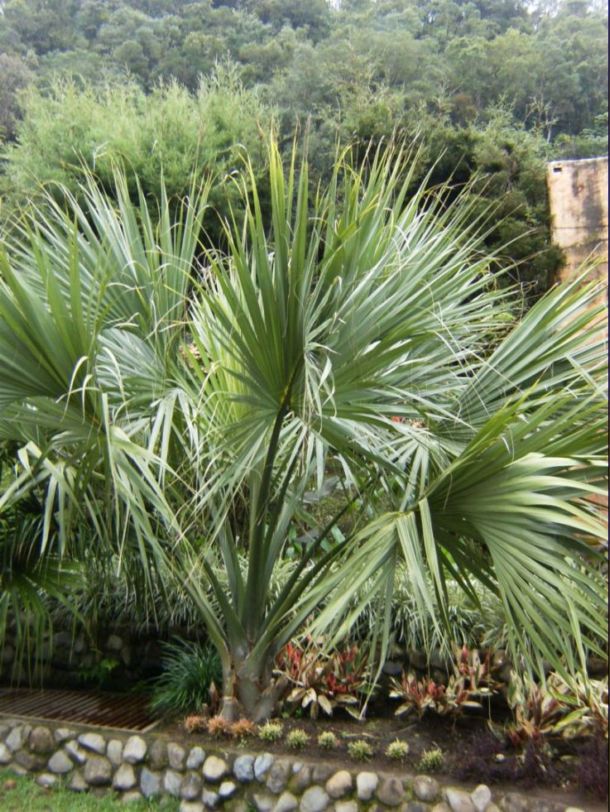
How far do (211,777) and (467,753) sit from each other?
1.35 m

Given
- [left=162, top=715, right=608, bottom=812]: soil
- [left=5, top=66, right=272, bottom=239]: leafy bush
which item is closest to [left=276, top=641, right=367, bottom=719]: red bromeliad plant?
[left=162, top=715, right=608, bottom=812]: soil

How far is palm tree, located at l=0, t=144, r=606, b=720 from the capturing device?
3.35 m

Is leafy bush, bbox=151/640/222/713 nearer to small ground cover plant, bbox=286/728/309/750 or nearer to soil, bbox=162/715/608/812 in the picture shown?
soil, bbox=162/715/608/812

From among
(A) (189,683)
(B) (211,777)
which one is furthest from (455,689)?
(A) (189,683)

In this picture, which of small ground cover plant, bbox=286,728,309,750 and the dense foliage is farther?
the dense foliage

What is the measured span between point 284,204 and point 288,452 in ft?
5.44

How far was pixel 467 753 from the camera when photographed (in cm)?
427

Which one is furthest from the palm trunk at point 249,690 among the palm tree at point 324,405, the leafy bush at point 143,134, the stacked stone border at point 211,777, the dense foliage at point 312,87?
the leafy bush at point 143,134

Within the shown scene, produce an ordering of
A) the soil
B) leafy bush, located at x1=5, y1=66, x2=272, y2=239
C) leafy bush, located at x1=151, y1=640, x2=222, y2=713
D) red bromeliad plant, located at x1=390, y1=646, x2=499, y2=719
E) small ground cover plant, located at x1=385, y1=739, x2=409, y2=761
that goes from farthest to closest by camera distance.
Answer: leafy bush, located at x1=5, y1=66, x2=272, y2=239 → leafy bush, located at x1=151, y1=640, x2=222, y2=713 → red bromeliad plant, located at x1=390, y1=646, x2=499, y2=719 → small ground cover plant, located at x1=385, y1=739, x2=409, y2=761 → the soil

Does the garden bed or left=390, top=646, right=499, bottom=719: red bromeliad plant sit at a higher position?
left=390, top=646, right=499, bottom=719: red bromeliad plant

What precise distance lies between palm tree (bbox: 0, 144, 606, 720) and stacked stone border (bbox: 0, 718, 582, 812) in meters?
0.39

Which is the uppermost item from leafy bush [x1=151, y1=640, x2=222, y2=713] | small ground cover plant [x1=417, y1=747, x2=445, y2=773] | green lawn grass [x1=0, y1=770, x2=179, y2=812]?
leafy bush [x1=151, y1=640, x2=222, y2=713]

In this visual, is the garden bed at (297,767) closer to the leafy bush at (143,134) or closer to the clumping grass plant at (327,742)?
Result: the clumping grass plant at (327,742)

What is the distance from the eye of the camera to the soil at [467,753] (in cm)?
393
